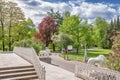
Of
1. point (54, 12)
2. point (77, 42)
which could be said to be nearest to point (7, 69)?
point (77, 42)

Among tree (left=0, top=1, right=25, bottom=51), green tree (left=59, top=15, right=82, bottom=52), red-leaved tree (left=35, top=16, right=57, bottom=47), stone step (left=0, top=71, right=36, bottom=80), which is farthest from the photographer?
red-leaved tree (left=35, top=16, right=57, bottom=47)

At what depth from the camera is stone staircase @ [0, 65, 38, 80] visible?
1058 cm

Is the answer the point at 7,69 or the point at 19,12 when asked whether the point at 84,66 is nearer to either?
the point at 7,69

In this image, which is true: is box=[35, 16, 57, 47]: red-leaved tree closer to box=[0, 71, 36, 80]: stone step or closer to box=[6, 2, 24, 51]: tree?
box=[6, 2, 24, 51]: tree

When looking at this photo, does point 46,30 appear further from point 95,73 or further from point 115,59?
point 95,73

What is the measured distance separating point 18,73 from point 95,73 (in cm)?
461

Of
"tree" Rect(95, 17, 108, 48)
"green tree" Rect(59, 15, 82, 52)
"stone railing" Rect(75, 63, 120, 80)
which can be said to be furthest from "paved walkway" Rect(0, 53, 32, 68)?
"tree" Rect(95, 17, 108, 48)

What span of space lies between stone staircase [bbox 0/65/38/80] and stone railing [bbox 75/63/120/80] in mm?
2735

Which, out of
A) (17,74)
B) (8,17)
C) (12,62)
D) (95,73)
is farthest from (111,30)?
(17,74)

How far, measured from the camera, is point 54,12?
49438 mm

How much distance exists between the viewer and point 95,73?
9.56 meters

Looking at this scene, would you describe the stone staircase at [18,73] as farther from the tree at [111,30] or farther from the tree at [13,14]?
the tree at [111,30]

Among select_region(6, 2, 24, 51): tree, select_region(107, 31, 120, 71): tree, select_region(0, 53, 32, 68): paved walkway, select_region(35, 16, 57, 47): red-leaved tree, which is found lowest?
select_region(0, 53, 32, 68): paved walkway

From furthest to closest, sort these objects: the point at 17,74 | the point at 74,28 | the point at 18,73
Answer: the point at 74,28 → the point at 18,73 → the point at 17,74
